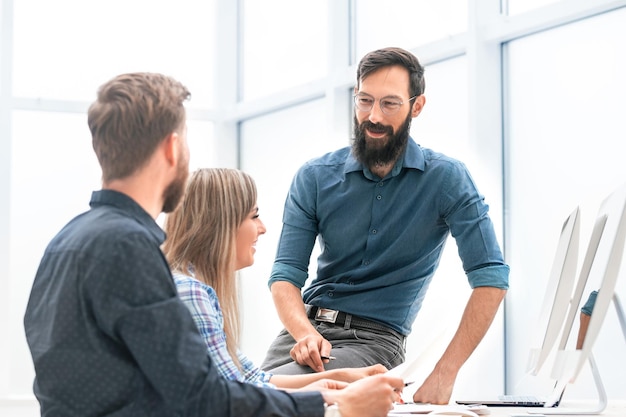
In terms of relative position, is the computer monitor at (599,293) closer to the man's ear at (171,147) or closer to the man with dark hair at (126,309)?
the man with dark hair at (126,309)

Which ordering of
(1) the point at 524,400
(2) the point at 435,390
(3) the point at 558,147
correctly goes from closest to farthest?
(1) the point at 524,400
(2) the point at 435,390
(3) the point at 558,147

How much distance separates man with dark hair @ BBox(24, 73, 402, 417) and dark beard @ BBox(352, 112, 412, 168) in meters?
1.32

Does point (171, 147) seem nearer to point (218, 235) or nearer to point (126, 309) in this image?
point (126, 309)

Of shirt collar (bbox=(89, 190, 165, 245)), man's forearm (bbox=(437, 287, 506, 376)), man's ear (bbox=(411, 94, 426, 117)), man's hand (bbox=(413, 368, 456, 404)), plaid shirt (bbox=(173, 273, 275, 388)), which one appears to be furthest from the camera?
man's ear (bbox=(411, 94, 426, 117))

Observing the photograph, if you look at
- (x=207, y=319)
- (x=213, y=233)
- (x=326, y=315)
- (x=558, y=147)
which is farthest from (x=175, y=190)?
(x=558, y=147)

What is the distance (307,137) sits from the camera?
539 centimetres

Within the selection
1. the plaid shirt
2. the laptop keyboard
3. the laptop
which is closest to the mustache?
the laptop

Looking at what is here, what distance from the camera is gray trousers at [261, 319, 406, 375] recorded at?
2637mm

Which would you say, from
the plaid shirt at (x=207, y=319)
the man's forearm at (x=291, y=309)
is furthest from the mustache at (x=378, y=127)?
the plaid shirt at (x=207, y=319)

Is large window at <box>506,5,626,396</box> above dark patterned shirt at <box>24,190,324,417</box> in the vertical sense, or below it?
above

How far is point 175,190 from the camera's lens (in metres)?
1.62

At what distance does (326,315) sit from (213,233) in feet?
2.93

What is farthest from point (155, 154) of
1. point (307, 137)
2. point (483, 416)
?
point (307, 137)

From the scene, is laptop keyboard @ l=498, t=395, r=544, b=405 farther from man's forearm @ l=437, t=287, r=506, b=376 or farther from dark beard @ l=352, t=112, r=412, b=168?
dark beard @ l=352, t=112, r=412, b=168
